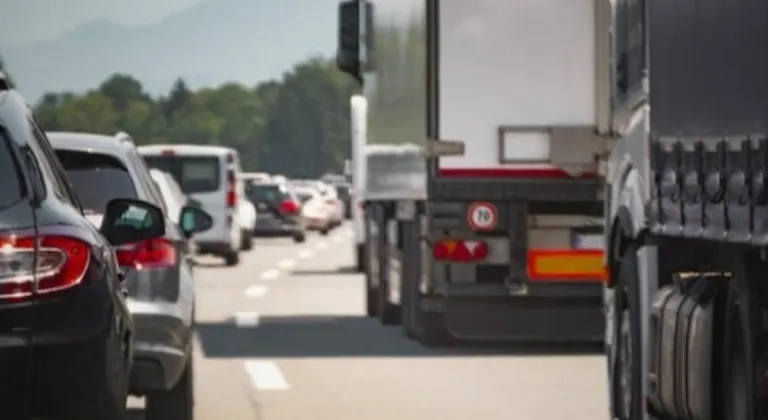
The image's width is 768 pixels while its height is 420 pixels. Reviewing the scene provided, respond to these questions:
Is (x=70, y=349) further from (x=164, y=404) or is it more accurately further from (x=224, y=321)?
(x=224, y=321)

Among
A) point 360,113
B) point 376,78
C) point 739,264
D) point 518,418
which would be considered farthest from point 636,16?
point 360,113

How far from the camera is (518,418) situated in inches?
543

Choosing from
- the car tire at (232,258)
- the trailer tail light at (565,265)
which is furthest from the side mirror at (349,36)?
the car tire at (232,258)

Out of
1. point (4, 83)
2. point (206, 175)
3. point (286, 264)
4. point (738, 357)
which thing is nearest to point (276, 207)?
point (286, 264)

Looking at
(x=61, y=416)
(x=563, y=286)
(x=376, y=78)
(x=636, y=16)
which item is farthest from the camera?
(x=376, y=78)

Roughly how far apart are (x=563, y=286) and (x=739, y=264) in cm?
980

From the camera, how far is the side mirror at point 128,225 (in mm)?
8617

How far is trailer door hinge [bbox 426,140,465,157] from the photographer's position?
1803 cm

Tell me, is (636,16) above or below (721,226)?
above

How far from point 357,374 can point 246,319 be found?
7446 millimetres

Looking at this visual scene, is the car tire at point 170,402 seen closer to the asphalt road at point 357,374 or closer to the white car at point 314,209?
the asphalt road at point 357,374

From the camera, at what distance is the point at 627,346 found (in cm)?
1104

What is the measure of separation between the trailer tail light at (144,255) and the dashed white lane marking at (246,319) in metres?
11.8

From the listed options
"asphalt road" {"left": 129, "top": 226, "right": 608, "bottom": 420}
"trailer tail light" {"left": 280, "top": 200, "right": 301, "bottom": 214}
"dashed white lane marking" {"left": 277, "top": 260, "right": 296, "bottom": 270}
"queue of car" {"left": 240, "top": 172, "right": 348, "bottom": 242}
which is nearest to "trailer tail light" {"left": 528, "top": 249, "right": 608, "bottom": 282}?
"asphalt road" {"left": 129, "top": 226, "right": 608, "bottom": 420}
